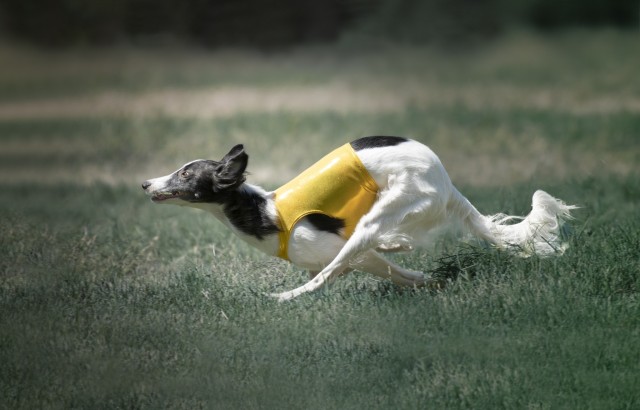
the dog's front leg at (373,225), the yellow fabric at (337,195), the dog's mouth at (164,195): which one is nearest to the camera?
the dog's front leg at (373,225)

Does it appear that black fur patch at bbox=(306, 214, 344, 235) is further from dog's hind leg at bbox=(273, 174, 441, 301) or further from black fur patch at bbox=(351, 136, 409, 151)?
black fur patch at bbox=(351, 136, 409, 151)

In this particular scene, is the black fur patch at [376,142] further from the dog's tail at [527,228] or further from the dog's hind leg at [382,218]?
the dog's tail at [527,228]

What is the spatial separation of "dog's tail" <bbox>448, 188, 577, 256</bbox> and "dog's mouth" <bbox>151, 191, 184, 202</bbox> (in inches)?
74.3

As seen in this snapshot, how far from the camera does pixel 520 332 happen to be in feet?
20.4

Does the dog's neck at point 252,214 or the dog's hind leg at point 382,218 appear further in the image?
the dog's neck at point 252,214

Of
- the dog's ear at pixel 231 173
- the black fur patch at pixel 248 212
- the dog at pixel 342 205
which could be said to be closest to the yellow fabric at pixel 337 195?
the dog at pixel 342 205

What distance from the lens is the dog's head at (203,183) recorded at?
722cm

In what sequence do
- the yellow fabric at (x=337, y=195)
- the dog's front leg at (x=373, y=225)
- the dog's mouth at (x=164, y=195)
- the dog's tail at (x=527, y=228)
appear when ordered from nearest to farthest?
the dog's front leg at (x=373, y=225), the yellow fabric at (x=337, y=195), the dog's mouth at (x=164, y=195), the dog's tail at (x=527, y=228)

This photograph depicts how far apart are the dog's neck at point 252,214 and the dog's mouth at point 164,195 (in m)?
0.16

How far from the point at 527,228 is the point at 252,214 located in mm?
1951

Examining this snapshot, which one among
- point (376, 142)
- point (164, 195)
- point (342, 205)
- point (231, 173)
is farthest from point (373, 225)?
point (164, 195)

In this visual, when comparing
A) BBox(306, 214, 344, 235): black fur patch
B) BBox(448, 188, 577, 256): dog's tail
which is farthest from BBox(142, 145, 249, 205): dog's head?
BBox(448, 188, 577, 256): dog's tail

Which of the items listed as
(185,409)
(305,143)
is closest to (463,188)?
(305,143)

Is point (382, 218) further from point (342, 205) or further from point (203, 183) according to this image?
point (203, 183)
